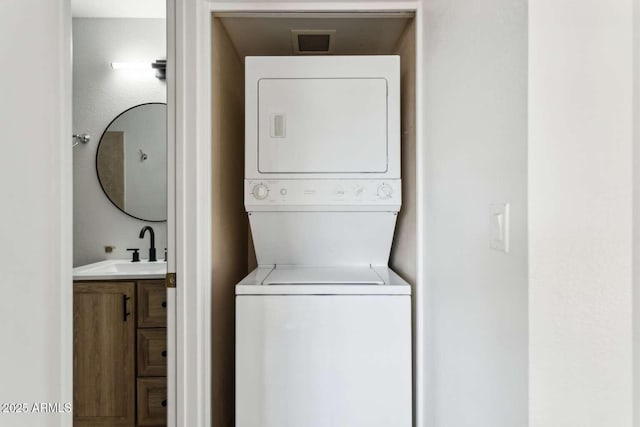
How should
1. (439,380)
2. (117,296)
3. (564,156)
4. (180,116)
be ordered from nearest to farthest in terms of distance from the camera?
1. (564,156)
2. (439,380)
3. (180,116)
4. (117,296)

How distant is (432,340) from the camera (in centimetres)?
142

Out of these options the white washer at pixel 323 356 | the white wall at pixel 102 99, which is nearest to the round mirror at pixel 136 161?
the white wall at pixel 102 99

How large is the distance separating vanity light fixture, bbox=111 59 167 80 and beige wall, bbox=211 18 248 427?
89 cm

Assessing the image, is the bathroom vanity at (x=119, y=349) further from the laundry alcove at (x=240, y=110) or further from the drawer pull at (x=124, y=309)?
the laundry alcove at (x=240, y=110)

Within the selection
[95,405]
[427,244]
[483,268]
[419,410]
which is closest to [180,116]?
[427,244]

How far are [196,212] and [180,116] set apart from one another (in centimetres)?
38

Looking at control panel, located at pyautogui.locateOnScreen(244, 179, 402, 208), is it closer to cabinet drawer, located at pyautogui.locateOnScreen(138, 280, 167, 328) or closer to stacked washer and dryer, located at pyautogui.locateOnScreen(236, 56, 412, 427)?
stacked washer and dryer, located at pyautogui.locateOnScreen(236, 56, 412, 427)

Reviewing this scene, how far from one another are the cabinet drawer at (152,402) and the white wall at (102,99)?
0.93 m

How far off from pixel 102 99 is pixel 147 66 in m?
0.42

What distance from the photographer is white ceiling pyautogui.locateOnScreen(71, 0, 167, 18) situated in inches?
103

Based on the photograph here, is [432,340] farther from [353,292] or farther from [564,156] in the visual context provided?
[564,156]

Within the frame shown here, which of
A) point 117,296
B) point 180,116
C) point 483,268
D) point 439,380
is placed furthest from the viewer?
point 117,296

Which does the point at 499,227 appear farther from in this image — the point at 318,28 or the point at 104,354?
the point at 104,354

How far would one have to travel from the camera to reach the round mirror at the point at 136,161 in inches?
110
